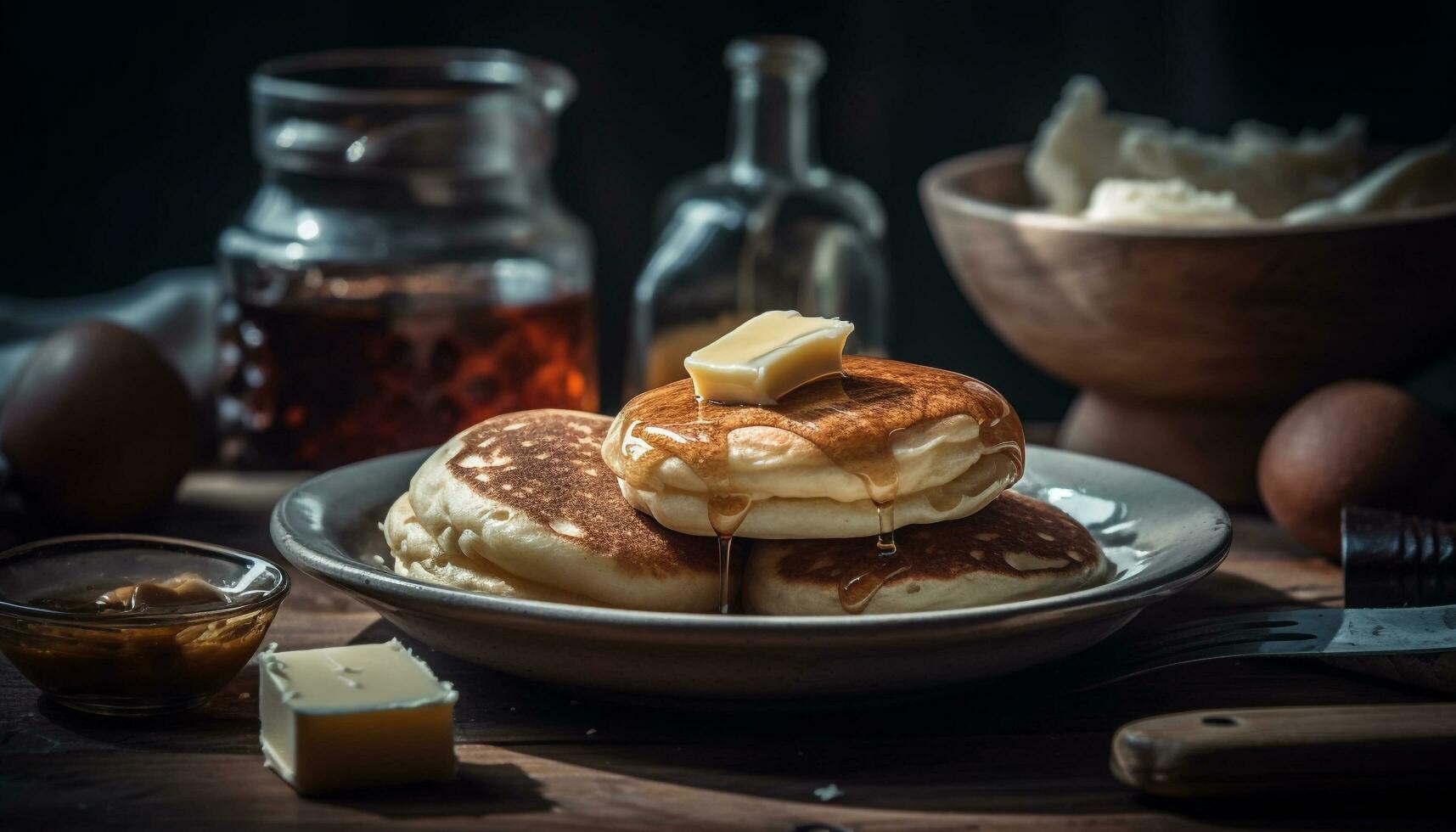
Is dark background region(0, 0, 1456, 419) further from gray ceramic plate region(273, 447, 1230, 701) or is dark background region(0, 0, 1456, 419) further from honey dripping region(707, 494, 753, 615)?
honey dripping region(707, 494, 753, 615)

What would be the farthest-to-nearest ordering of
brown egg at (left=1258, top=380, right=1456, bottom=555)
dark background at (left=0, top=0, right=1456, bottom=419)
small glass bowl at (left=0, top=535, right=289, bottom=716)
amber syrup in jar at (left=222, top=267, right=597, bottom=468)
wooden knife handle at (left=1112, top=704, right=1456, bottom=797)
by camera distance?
1. dark background at (left=0, top=0, right=1456, bottom=419)
2. amber syrup in jar at (left=222, top=267, right=597, bottom=468)
3. brown egg at (left=1258, top=380, right=1456, bottom=555)
4. small glass bowl at (left=0, top=535, right=289, bottom=716)
5. wooden knife handle at (left=1112, top=704, right=1456, bottom=797)

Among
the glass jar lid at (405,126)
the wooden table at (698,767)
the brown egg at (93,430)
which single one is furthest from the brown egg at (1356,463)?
the brown egg at (93,430)

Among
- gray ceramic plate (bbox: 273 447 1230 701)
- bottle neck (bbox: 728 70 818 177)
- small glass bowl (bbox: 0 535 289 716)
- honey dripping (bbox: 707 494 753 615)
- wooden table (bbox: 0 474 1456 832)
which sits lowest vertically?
wooden table (bbox: 0 474 1456 832)

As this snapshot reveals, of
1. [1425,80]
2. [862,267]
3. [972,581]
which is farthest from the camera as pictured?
[1425,80]

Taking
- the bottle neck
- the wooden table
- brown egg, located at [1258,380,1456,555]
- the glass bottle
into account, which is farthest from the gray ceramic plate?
the bottle neck

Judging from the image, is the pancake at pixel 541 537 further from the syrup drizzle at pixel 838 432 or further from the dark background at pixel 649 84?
the dark background at pixel 649 84

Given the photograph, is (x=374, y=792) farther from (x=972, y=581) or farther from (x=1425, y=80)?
(x=1425, y=80)

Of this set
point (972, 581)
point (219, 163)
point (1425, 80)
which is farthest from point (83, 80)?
point (1425, 80)
